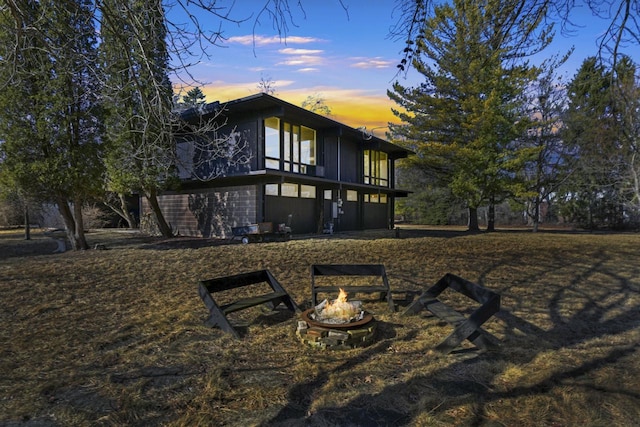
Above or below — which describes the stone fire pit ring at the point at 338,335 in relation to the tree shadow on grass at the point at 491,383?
above

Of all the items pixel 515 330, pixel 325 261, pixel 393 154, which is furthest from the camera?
pixel 393 154

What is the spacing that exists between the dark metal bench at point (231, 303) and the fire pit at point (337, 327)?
2.71 ft

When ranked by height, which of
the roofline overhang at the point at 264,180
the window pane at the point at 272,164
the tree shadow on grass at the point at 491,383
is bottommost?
the tree shadow on grass at the point at 491,383

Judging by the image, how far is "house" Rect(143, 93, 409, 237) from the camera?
16.5m

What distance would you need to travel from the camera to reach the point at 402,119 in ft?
77.0

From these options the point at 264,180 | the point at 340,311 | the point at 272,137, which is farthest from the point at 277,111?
the point at 340,311

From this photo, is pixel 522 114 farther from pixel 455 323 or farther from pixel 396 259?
pixel 455 323

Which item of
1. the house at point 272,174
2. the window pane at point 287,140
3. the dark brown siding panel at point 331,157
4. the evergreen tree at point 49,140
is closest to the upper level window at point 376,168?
the house at point 272,174

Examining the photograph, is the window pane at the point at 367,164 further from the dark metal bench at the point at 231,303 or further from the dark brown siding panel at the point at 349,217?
the dark metal bench at the point at 231,303

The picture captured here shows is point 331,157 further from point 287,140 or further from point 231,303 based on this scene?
point 231,303

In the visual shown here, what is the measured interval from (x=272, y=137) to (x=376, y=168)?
33.9 feet

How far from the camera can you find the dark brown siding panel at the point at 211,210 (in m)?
17.1

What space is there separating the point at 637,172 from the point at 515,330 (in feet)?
59.6

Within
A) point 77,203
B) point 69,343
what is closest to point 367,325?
point 69,343
